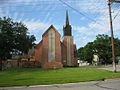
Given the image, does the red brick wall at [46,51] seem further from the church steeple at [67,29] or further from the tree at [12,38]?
the tree at [12,38]

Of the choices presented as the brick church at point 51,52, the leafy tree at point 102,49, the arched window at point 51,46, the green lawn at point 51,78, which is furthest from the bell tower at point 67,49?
the green lawn at point 51,78

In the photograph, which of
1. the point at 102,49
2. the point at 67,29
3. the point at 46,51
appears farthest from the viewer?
the point at 102,49

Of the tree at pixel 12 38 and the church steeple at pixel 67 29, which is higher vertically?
the church steeple at pixel 67 29

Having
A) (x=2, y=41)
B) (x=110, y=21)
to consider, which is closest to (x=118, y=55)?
Result: (x=2, y=41)

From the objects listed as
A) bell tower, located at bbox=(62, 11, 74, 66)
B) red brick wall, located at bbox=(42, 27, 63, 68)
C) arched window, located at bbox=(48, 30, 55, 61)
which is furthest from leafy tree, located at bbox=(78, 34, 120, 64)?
arched window, located at bbox=(48, 30, 55, 61)

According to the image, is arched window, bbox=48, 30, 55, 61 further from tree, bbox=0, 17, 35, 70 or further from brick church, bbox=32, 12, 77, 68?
tree, bbox=0, 17, 35, 70

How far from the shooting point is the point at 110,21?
119 ft

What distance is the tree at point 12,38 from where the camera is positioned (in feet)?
238

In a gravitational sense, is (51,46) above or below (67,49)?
above

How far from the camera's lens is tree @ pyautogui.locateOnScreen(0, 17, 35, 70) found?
2857 inches

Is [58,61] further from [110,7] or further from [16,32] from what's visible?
[110,7]

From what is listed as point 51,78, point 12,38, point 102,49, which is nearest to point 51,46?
point 12,38

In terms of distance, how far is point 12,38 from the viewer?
72.6m

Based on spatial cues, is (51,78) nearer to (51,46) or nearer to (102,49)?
(51,46)
